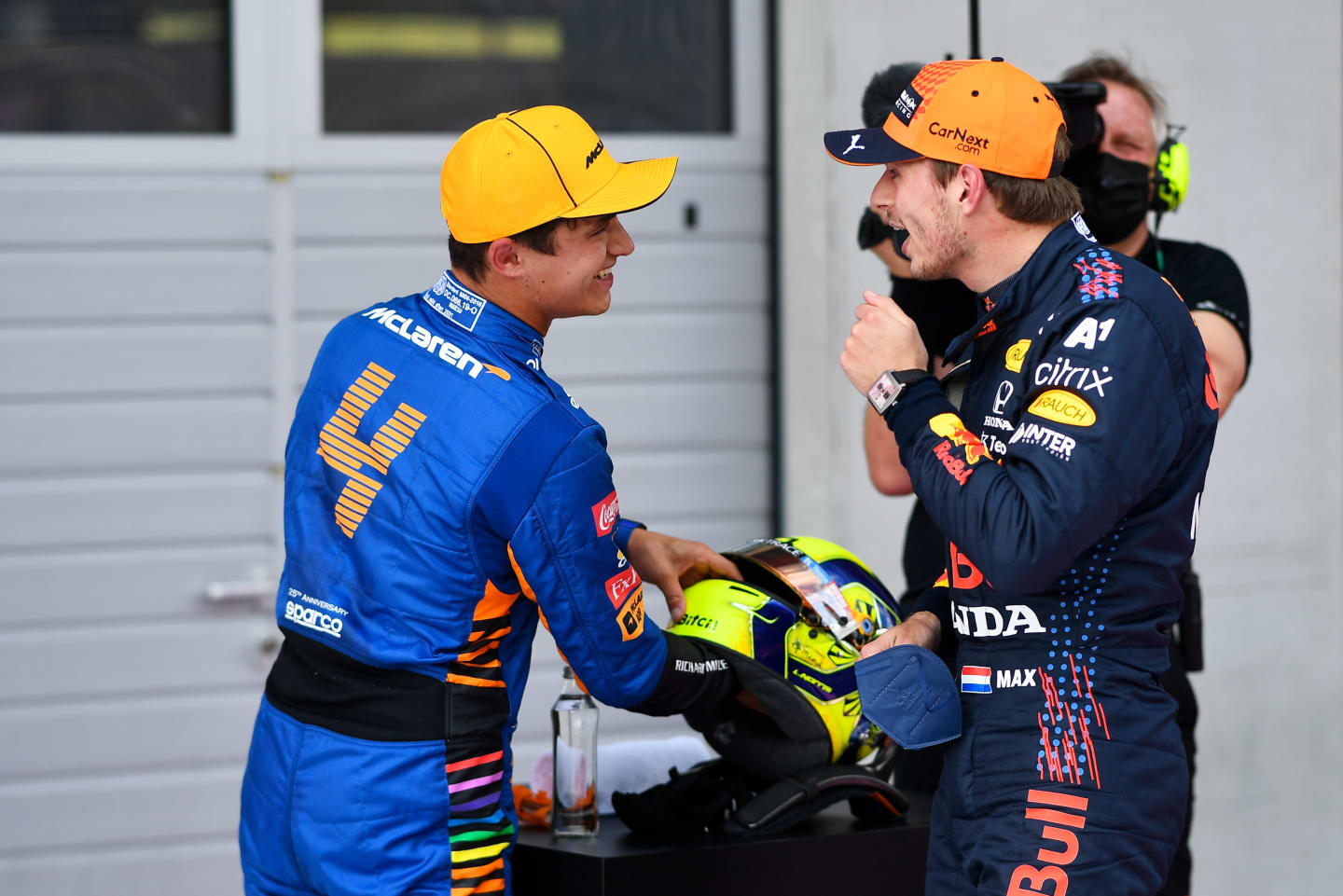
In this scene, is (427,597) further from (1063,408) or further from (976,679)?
(1063,408)

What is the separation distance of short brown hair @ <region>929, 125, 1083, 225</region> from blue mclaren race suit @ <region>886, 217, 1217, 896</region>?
48 mm

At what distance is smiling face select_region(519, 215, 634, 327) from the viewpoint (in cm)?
211

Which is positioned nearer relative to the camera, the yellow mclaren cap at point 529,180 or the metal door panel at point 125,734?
the yellow mclaren cap at point 529,180

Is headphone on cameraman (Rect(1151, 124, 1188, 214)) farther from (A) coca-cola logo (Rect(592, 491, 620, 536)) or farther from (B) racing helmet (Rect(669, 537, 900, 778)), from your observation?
(A) coca-cola logo (Rect(592, 491, 620, 536))

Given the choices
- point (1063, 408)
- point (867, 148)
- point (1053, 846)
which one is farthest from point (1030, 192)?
point (1053, 846)

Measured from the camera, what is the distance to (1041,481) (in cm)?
162

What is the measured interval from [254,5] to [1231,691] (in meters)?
3.91

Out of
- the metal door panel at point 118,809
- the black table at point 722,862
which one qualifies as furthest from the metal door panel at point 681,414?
the black table at point 722,862

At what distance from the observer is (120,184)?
425 centimetres

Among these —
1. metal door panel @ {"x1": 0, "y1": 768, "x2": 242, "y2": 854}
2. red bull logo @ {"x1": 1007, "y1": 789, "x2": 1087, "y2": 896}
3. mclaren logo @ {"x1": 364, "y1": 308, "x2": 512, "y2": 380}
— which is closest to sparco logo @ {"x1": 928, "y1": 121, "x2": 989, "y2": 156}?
mclaren logo @ {"x1": 364, "y1": 308, "x2": 512, "y2": 380}

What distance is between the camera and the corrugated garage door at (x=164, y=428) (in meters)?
4.19

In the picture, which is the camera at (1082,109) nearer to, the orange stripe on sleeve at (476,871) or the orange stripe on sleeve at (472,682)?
the orange stripe on sleeve at (472,682)

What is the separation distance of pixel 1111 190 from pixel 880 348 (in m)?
1.13

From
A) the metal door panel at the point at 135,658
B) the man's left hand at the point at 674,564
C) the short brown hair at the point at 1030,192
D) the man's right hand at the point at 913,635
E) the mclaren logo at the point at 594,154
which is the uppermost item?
A: the mclaren logo at the point at 594,154
